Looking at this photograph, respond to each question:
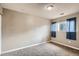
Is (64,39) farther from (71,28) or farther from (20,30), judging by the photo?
(20,30)

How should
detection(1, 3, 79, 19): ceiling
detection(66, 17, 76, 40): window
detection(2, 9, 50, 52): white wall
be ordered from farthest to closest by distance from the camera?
detection(2, 9, 50, 52): white wall, detection(66, 17, 76, 40): window, detection(1, 3, 79, 19): ceiling

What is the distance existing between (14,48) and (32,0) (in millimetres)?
2221

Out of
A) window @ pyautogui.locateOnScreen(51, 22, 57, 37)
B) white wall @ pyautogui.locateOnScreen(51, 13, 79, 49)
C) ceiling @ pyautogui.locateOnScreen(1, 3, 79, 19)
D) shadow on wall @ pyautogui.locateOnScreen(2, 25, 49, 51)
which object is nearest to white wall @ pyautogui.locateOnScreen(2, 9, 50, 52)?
shadow on wall @ pyautogui.locateOnScreen(2, 25, 49, 51)

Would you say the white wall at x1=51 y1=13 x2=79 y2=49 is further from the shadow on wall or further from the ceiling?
the shadow on wall

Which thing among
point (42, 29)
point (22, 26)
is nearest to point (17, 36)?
point (22, 26)

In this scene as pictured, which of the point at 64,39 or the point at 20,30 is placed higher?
the point at 20,30

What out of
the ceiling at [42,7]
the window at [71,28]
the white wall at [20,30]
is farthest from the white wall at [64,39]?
the white wall at [20,30]

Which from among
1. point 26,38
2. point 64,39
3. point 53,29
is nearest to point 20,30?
point 26,38

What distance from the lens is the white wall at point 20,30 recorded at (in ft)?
9.95

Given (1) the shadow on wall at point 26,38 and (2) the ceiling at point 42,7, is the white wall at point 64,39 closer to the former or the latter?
(2) the ceiling at point 42,7

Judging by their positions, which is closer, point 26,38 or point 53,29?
point 53,29

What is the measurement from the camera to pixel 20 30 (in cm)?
335

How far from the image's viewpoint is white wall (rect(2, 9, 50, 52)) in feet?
9.95

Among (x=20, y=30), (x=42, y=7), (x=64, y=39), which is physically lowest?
(x=64, y=39)
